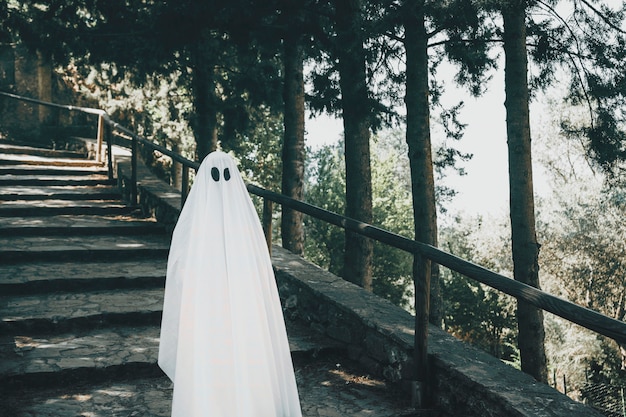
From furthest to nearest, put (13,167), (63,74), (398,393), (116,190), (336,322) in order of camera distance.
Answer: (63,74) → (13,167) → (116,190) → (336,322) → (398,393)

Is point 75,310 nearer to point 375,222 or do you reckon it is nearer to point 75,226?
point 75,226

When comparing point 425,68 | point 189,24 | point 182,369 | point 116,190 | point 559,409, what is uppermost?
point 189,24

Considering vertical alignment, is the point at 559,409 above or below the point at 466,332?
above

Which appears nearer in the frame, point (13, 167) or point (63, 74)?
point (13, 167)

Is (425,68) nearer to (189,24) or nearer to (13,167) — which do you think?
(189,24)

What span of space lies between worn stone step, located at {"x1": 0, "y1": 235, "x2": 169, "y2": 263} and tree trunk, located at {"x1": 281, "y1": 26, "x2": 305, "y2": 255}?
360 centimetres

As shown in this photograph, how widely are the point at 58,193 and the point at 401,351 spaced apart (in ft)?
21.5

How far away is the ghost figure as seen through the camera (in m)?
2.90

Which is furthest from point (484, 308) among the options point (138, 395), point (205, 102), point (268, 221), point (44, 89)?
point (138, 395)

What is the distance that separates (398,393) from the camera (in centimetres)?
371

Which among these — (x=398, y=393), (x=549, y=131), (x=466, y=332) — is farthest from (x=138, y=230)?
(x=549, y=131)

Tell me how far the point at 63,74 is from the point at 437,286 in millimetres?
13880

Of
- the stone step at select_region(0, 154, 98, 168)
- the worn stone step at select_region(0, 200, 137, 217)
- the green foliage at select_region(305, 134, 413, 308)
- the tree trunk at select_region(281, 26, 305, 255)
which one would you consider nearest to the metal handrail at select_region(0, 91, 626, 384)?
the worn stone step at select_region(0, 200, 137, 217)

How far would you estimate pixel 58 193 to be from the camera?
8.57 metres
